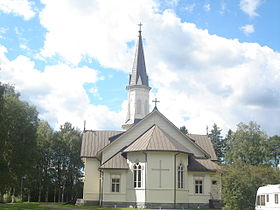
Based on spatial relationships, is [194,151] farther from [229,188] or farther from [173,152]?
[229,188]

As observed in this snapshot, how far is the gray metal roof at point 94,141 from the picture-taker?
132 ft

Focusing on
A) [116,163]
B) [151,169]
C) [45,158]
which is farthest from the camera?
[45,158]

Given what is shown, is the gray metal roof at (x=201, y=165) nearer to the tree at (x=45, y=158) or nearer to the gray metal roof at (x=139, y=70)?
the gray metal roof at (x=139, y=70)

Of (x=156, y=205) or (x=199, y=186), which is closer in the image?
(x=156, y=205)

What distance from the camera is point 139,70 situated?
161 feet

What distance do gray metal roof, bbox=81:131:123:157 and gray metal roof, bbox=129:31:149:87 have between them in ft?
26.7

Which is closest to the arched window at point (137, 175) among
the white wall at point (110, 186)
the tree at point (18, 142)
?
the white wall at point (110, 186)

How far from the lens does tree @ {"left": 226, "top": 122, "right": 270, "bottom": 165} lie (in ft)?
183

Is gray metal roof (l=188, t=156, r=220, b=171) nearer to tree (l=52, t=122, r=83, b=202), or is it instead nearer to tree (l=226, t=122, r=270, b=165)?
tree (l=226, t=122, r=270, b=165)

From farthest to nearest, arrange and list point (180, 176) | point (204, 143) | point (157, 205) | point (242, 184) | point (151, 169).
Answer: point (204, 143) → point (180, 176) → point (151, 169) → point (157, 205) → point (242, 184)

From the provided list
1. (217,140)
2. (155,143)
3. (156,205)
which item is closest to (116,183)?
(156,205)

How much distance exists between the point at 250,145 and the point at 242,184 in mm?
31556

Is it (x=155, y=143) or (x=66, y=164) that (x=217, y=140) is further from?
(x=155, y=143)

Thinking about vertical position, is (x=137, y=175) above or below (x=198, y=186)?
above
